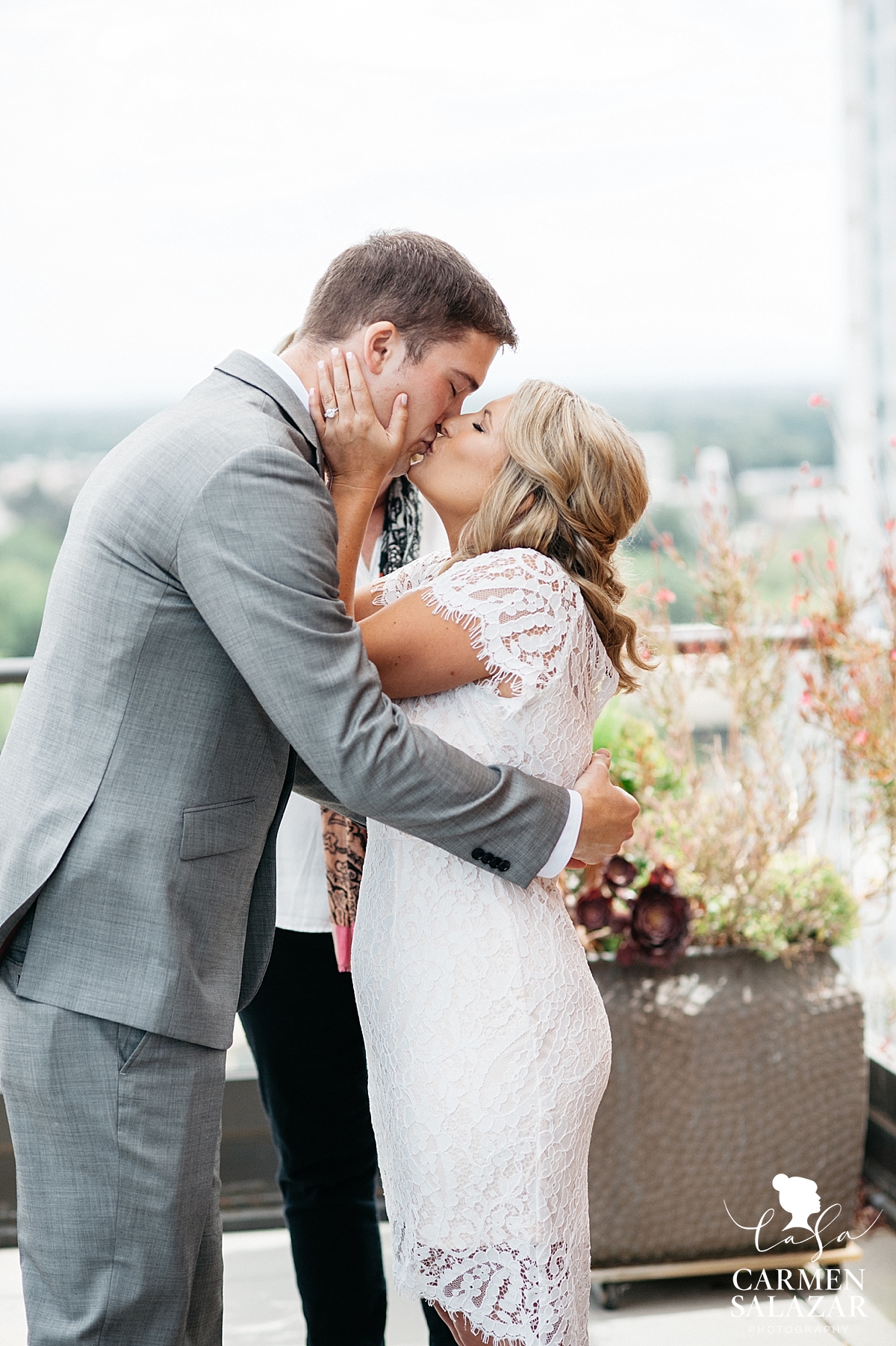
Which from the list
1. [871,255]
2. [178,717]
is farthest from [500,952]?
[871,255]

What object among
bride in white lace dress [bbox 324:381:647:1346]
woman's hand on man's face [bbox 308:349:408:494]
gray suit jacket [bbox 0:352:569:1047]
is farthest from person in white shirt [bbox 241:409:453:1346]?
gray suit jacket [bbox 0:352:569:1047]

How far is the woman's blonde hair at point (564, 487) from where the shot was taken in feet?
4.63

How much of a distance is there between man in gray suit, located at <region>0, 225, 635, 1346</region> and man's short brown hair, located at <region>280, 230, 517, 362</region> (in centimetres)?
23

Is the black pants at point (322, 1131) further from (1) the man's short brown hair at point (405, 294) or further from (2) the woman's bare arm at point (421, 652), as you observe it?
(1) the man's short brown hair at point (405, 294)

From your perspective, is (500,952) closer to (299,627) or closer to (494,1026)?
(494,1026)

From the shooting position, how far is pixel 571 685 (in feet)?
4.59

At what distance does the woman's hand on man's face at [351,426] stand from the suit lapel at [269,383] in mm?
34

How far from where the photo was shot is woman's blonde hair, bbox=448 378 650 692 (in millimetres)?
1411

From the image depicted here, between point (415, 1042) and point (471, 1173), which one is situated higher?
point (415, 1042)

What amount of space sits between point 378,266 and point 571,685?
0.56 meters

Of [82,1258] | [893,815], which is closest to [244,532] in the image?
[82,1258]

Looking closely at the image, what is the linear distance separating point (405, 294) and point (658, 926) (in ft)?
4.61

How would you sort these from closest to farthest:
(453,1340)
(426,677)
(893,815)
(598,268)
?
(426,677), (453,1340), (893,815), (598,268)

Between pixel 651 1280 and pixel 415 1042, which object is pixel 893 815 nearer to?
pixel 651 1280
